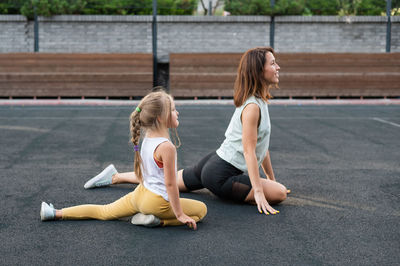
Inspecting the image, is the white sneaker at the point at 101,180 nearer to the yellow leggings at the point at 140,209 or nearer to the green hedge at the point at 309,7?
the yellow leggings at the point at 140,209

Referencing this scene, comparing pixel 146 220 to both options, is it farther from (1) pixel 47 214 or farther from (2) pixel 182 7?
(2) pixel 182 7

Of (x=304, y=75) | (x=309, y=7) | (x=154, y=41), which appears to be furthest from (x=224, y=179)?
(x=309, y=7)

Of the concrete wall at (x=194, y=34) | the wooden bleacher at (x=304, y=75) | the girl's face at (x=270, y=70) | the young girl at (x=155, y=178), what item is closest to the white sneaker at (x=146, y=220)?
the young girl at (x=155, y=178)

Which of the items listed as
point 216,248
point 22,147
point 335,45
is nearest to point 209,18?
point 335,45

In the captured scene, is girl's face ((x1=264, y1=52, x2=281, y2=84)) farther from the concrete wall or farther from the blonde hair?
the concrete wall

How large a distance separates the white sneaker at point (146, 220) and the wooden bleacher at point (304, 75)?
14.0 metres

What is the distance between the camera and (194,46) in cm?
1916

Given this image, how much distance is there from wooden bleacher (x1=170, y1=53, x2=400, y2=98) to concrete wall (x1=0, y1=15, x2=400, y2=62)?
1.03 m

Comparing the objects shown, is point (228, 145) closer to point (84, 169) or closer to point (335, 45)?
point (84, 169)

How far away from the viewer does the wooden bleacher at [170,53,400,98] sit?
1797 centimetres

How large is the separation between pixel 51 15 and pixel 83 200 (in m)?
15.2

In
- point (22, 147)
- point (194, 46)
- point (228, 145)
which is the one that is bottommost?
point (22, 147)

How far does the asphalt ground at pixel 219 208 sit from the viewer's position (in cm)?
347

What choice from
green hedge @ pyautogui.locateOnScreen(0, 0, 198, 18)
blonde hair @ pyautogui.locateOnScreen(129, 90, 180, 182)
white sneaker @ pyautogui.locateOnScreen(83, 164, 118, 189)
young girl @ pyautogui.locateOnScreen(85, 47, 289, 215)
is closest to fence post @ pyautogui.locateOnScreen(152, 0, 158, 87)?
green hedge @ pyautogui.locateOnScreen(0, 0, 198, 18)
